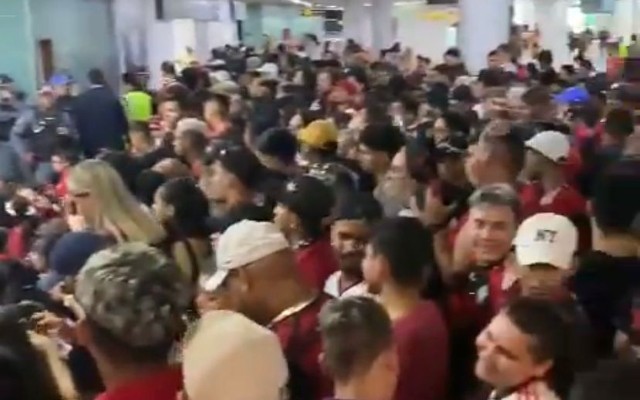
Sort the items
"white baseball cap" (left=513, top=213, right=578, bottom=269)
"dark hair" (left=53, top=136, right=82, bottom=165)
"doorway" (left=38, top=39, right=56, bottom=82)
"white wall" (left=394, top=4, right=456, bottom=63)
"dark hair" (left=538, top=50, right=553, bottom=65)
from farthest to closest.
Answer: "white wall" (left=394, top=4, right=456, bottom=63) → "doorway" (left=38, top=39, right=56, bottom=82) → "dark hair" (left=538, top=50, right=553, bottom=65) → "dark hair" (left=53, top=136, right=82, bottom=165) → "white baseball cap" (left=513, top=213, right=578, bottom=269)

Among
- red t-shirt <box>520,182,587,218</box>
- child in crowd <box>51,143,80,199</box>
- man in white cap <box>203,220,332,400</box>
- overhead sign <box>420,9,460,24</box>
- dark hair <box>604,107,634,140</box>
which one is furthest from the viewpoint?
overhead sign <box>420,9,460,24</box>

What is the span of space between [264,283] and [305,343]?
0.33 meters

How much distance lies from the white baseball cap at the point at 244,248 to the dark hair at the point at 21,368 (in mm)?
888

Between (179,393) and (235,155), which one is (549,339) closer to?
(179,393)

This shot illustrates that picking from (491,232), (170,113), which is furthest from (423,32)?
(491,232)

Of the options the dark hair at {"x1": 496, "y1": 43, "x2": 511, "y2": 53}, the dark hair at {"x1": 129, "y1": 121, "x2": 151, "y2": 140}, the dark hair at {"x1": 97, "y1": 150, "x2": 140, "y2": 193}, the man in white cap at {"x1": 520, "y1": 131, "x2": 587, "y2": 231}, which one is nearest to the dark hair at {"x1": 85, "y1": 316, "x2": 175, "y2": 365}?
the man in white cap at {"x1": 520, "y1": 131, "x2": 587, "y2": 231}

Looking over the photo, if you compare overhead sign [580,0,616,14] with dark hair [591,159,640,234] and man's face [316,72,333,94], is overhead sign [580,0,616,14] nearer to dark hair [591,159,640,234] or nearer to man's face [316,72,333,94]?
man's face [316,72,333,94]

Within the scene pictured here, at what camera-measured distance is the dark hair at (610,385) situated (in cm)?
197

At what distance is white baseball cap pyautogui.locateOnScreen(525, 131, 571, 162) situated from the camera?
214 inches

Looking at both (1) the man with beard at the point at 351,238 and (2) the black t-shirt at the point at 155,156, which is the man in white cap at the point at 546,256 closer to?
(1) the man with beard at the point at 351,238

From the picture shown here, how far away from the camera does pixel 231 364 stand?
8.00 feet

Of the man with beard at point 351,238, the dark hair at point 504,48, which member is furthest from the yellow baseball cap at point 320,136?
the dark hair at point 504,48

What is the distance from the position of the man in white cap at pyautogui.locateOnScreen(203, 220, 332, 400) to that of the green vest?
729 centimetres

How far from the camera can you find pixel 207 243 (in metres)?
4.52
